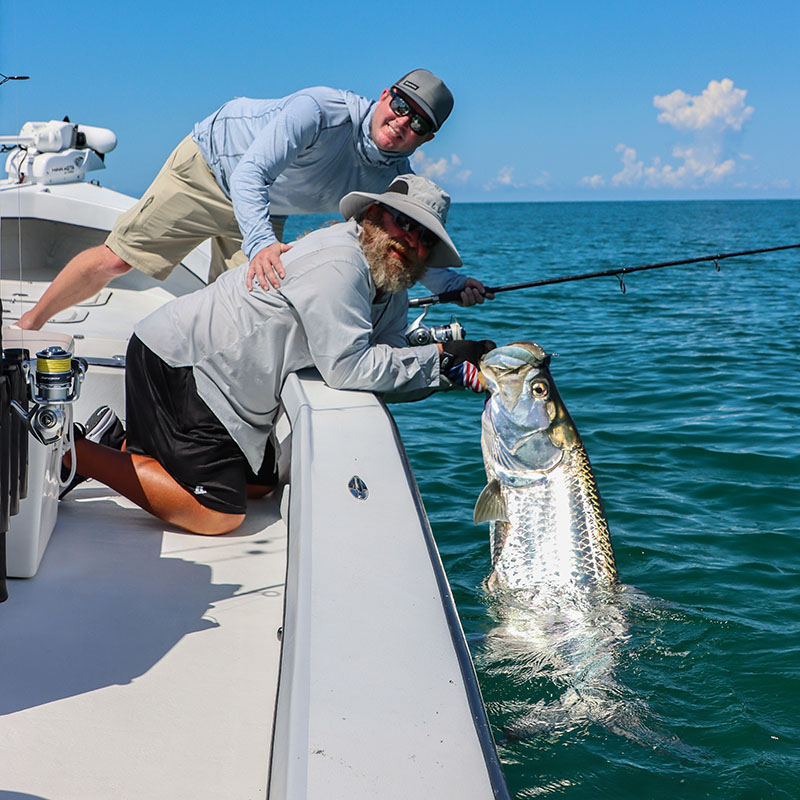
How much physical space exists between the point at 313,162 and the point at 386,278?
3.40 feet

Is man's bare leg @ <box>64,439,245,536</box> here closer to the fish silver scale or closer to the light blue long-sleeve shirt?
the light blue long-sleeve shirt

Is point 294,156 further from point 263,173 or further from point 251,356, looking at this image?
point 251,356

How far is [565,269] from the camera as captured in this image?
23.9m

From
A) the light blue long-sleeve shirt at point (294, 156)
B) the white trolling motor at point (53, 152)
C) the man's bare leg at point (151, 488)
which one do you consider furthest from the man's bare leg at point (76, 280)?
the white trolling motor at point (53, 152)

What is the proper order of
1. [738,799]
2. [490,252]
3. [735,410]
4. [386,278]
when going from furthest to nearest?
[490,252] → [735,410] → [386,278] → [738,799]

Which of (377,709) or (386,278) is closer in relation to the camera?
(377,709)

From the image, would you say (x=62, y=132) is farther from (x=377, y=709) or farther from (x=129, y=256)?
(x=377, y=709)

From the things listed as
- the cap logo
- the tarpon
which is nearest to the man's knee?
the cap logo

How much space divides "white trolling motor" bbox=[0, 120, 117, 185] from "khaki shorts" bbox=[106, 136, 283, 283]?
10.8 ft

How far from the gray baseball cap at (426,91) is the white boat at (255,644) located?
1190 millimetres

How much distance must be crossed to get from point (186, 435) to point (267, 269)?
24.7 inches

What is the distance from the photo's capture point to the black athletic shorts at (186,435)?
3.09 meters

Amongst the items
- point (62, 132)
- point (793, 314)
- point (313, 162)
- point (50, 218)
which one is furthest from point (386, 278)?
point (793, 314)

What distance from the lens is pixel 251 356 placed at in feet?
9.89
